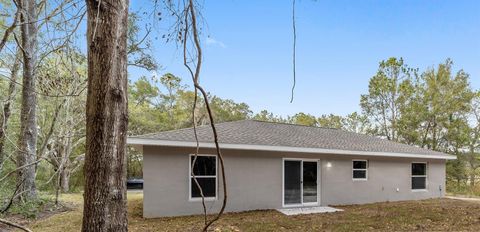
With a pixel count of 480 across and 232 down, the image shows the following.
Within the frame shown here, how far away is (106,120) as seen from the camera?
1565 millimetres

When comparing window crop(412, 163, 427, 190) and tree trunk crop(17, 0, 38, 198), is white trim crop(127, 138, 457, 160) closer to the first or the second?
window crop(412, 163, 427, 190)

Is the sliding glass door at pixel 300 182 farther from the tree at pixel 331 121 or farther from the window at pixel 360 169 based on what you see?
the tree at pixel 331 121

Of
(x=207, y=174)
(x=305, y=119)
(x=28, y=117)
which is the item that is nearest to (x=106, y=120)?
(x=207, y=174)

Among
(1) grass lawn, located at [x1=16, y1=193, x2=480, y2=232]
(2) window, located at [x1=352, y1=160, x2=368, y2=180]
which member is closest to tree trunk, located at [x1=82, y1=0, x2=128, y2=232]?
(1) grass lawn, located at [x1=16, y1=193, x2=480, y2=232]

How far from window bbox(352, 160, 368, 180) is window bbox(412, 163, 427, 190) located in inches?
120

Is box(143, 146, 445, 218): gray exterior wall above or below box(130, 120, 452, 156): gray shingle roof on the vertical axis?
below

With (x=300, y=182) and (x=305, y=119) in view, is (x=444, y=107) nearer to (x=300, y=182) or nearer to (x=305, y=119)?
(x=305, y=119)

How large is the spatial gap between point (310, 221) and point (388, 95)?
1994cm

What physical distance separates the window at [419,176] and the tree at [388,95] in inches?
427

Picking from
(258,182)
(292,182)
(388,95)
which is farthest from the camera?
(388,95)

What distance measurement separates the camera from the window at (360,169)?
12573 mm

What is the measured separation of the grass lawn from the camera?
7.46m

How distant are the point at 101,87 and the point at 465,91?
27580mm

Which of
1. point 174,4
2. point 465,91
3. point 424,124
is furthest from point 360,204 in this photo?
point 465,91
